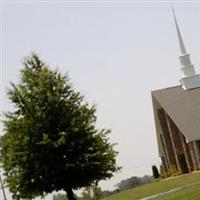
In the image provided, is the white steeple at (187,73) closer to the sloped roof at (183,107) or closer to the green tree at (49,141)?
the sloped roof at (183,107)

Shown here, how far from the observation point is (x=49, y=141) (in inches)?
994

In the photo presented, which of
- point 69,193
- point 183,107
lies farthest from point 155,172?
point 69,193

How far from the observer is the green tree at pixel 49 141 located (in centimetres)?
2575

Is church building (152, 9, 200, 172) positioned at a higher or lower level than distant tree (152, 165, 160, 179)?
higher

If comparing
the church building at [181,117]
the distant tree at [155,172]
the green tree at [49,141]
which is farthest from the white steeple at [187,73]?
the green tree at [49,141]

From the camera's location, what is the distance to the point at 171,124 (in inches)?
1842

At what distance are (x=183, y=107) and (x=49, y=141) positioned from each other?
2192 cm

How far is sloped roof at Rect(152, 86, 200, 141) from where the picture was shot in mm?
42531

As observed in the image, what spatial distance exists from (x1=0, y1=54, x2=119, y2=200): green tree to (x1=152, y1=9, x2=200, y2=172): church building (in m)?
16.3

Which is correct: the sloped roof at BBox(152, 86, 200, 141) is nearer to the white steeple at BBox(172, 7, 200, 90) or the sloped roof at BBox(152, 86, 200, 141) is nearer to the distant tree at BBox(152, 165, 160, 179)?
the white steeple at BBox(172, 7, 200, 90)

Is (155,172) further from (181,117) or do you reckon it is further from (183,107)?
(181,117)

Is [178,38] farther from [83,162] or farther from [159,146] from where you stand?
[83,162]

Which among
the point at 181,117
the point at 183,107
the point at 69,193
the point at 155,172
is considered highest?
the point at 183,107

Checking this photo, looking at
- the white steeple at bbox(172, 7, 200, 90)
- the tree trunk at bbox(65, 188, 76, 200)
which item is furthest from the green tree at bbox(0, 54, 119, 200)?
the white steeple at bbox(172, 7, 200, 90)
